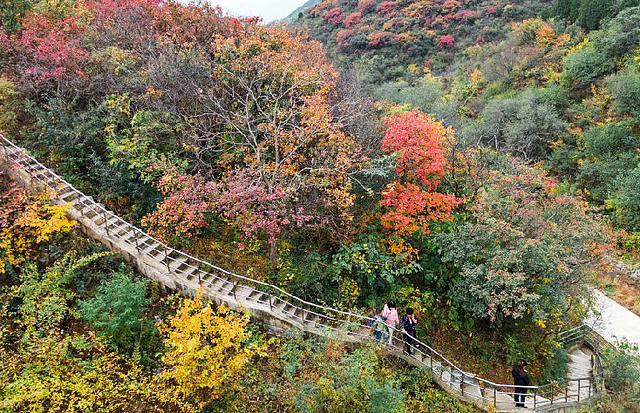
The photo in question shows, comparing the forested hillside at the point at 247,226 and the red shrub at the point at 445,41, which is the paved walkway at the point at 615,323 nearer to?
the forested hillside at the point at 247,226

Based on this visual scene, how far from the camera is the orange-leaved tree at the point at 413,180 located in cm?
1304

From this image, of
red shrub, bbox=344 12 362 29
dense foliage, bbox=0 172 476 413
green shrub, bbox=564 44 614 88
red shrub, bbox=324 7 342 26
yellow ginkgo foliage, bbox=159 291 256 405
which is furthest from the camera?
red shrub, bbox=324 7 342 26

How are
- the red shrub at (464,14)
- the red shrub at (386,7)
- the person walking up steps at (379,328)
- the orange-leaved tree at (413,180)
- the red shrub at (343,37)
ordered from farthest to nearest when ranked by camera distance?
1. the red shrub at (386,7)
2. the red shrub at (343,37)
3. the red shrub at (464,14)
4. the orange-leaved tree at (413,180)
5. the person walking up steps at (379,328)

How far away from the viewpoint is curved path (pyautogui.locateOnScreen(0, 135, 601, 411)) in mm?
10867

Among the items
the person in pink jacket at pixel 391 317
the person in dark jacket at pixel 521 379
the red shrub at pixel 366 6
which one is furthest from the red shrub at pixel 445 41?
the person in dark jacket at pixel 521 379

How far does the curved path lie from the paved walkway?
15.9ft

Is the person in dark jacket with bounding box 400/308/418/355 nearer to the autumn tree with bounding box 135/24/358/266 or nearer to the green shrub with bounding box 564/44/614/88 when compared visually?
the autumn tree with bounding box 135/24/358/266

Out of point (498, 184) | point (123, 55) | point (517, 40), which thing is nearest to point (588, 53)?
point (517, 40)

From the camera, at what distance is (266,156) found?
1412cm

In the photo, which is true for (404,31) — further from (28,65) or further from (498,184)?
(28,65)

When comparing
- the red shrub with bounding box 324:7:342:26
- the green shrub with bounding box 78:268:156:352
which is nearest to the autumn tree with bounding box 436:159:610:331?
the green shrub with bounding box 78:268:156:352

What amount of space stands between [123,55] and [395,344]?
16.9 meters

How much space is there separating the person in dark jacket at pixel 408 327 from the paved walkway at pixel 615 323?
10.2 meters

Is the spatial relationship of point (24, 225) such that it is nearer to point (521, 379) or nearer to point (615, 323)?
point (521, 379)
